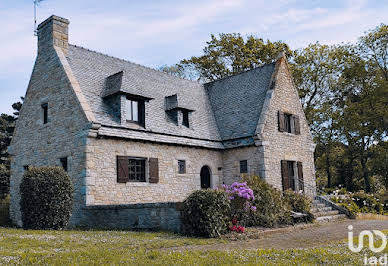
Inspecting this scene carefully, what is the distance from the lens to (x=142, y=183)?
1541 cm

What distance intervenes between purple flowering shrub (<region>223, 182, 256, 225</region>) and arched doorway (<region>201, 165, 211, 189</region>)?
607cm

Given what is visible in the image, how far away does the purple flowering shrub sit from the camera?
1199 cm

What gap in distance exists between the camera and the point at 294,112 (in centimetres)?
2039

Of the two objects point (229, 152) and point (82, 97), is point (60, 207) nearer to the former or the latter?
point (82, 97)

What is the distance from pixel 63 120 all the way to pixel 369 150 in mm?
22797

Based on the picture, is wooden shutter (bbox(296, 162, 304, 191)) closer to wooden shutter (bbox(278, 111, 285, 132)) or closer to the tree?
wooden shutter (bbox(278, 111, 285, 132))

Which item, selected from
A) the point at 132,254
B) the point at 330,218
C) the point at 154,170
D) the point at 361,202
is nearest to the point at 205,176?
the point at 154,170

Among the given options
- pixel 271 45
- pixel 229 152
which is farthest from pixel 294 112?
pixel 271 45

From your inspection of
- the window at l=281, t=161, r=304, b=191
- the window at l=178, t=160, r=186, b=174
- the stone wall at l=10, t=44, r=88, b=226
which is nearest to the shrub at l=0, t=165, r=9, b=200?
the stone wall at l=10, t=44, r=88, b=226

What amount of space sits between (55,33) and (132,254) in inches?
490

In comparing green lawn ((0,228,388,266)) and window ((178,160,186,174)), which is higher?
window ((178,160,186,174))

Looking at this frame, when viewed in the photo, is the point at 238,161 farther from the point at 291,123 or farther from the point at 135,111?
the point at 135,111

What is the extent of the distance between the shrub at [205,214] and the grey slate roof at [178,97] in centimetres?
506

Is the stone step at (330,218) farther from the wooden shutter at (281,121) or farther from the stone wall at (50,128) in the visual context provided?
the stone wall at (50,128)
